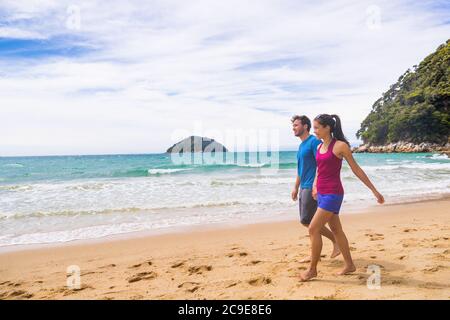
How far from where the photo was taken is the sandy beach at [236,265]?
3.76 metres

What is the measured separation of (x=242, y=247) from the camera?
19.9ft

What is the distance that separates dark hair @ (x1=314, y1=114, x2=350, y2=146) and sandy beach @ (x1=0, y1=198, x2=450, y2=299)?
1593 millimetres

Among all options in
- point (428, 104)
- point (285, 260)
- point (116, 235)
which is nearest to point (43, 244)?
point (116, 235)

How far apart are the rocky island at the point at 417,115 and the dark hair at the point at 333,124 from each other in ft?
211

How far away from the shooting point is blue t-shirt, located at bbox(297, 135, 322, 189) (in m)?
4.45

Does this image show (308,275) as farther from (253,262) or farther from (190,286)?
(190,286)

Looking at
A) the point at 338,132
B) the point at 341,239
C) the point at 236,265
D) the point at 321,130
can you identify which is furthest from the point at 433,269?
the point at 236,265

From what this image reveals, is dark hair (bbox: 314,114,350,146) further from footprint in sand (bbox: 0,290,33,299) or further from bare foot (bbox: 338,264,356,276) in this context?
footprint in sand (bbox: 0,290,33,299)

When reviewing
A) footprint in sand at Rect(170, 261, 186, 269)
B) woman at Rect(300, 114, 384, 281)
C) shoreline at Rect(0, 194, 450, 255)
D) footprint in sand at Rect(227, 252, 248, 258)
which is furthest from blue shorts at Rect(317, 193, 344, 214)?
shoreline at Rect(0, 194, 450, 255)

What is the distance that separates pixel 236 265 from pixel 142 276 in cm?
127

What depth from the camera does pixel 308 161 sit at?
177 inches

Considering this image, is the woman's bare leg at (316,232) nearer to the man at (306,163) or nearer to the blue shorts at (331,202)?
the blue shorts at (331,202)

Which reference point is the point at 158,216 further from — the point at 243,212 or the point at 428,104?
the point at 428,104
